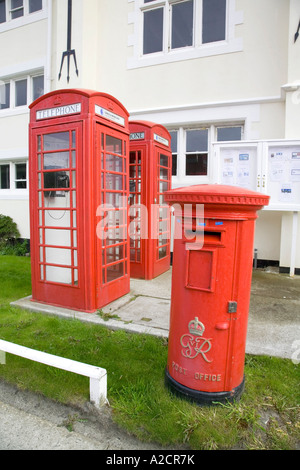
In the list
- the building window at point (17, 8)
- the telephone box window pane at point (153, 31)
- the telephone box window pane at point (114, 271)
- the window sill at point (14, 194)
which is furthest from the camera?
the window sill at point (14, 194)

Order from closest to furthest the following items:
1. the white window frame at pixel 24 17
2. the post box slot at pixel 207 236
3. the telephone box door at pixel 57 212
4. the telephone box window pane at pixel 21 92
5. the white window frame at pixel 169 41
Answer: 1. the post box slot at pixel 207 236
2. the telephone box door at pixel 57 212
3. the white window frame at pixel 169 41
4. the white window frame at pixel 24 17
5. the telephone box window pane at pixel 21 92

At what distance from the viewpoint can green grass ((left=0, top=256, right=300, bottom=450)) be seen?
81.7 inches

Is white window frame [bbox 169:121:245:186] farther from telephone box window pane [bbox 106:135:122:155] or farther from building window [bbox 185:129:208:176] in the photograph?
telephone box window pane [bbox 106:135:122:155]

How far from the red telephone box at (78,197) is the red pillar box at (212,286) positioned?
1.85 metres

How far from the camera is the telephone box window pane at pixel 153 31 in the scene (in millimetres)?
7359

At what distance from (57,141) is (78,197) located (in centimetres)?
82

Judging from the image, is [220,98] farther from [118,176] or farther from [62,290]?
[62,290]

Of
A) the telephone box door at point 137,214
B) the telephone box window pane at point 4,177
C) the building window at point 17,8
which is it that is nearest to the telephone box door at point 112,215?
the telephone box door at point 137,214

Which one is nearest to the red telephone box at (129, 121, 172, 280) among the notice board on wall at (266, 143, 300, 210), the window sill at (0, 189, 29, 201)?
the notice board on wall at (266, 143, 300, 210)

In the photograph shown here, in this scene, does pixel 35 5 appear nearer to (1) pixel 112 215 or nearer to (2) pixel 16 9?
(2) pixel 16 9

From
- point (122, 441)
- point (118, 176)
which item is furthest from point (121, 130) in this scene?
point (122, 441)

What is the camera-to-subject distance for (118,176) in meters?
4.50

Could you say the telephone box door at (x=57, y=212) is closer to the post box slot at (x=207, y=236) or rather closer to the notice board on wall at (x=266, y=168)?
the post box slot at (x=207, y=236)

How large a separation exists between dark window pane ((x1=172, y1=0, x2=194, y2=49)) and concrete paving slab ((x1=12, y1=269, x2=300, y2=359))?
5.51m
